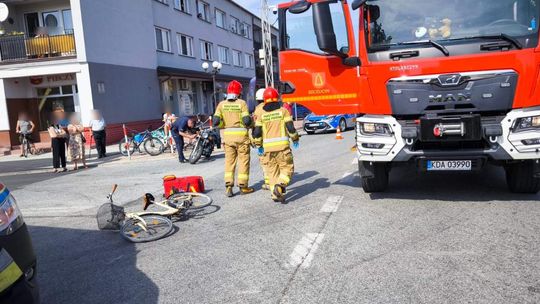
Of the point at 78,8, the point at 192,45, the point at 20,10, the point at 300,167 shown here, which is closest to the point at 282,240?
the point at 300,167

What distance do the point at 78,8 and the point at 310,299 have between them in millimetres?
19540

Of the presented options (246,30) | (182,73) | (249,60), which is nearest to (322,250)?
(182,73)

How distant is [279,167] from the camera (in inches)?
277

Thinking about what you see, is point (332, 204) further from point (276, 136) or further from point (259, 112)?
point (259, 112)

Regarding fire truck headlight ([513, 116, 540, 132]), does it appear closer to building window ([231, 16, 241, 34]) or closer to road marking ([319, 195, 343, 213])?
road marking ([319, 195, 343, 213])

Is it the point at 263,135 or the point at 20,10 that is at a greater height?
the point at 20,10

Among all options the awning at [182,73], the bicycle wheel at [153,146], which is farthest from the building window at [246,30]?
the bicycle wheel at [153,146]

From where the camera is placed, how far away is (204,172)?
11.0 meters

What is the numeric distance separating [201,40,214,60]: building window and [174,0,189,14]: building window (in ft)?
10.1

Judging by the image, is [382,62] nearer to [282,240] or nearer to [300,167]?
[282,240]

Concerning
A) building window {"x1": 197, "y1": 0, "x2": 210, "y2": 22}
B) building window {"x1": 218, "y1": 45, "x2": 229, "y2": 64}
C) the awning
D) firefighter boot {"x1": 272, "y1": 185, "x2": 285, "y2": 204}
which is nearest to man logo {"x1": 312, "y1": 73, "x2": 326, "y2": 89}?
firefighter boot {"x1": 272, "y1": 185, "x2": 285, "y2": 204}

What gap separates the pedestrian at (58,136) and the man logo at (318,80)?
8.61m

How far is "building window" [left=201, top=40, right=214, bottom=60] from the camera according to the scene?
3284 centimetres

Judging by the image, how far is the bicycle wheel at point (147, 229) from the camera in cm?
530
